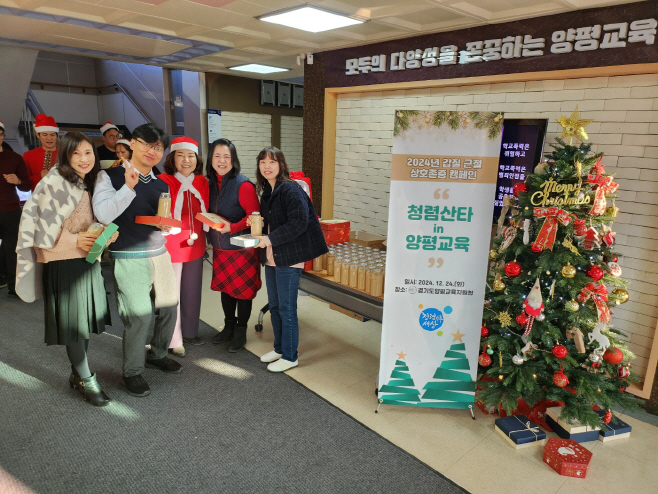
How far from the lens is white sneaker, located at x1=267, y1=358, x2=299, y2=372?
3502 millimetres

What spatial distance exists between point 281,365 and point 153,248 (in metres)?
1.34

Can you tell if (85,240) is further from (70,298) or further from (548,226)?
(548,226)

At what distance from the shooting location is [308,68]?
5.30 m

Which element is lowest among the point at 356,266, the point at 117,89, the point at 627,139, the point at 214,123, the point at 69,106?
the point at 356,266

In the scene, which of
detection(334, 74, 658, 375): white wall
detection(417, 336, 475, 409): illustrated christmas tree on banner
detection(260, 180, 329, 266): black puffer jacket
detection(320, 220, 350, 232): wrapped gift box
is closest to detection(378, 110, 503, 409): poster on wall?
detection(417, 336, 475, 409): illustrated christmas tree on banner

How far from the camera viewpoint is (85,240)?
269 cm

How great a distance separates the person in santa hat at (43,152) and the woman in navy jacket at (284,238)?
2.82 metres

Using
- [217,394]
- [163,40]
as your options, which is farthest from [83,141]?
[163,40]

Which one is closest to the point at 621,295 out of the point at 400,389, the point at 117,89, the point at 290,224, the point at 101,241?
the point at 400,389

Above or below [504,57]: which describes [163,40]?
above

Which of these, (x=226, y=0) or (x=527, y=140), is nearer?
(x=226, y=0)

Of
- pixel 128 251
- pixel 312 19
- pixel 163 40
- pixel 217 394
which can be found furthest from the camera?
pixel 163 40

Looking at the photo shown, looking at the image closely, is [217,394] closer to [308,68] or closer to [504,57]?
[504,57]

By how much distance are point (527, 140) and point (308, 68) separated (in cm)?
281
